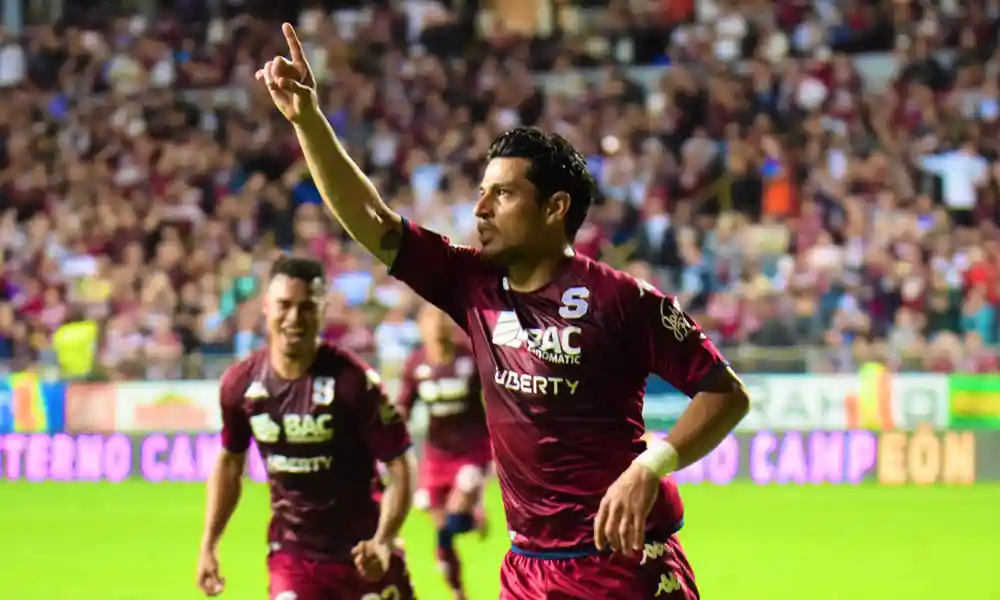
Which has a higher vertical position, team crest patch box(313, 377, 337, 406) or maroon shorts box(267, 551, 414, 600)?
team crest patch box(313, 377, 337, 406)

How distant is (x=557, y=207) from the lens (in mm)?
4730

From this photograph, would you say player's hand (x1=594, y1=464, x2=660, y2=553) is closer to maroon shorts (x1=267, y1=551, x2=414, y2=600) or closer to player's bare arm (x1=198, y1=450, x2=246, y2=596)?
maroon shorts (x1=267, y1=551, x2=414, y2=600)

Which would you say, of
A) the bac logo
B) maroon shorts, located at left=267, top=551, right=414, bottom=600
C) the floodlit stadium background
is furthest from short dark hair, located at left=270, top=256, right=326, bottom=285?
the floodlit stadium background

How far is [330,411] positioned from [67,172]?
17.4 m

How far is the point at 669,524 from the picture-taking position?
15.6ft

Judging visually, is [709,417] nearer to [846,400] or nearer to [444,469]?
[444,469]

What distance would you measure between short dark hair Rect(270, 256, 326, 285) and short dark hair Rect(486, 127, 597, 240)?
2.19 m

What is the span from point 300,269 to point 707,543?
24.8ft

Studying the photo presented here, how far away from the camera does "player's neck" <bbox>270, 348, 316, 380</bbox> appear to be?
22.6 feet

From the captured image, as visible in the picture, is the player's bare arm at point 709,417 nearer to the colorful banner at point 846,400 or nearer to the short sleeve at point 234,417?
the short sleeve at point 234,417

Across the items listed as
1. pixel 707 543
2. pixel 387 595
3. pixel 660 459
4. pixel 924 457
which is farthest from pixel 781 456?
pixel 660 459

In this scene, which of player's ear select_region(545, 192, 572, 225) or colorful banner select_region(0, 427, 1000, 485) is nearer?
player's ear select_region(545, 192, 572, 225)

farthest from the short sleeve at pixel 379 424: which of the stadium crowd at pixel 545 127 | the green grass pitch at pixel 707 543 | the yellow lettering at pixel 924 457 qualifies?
the yellow lettering at pixel 924 457

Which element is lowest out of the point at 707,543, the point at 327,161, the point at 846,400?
the point at 707,543
